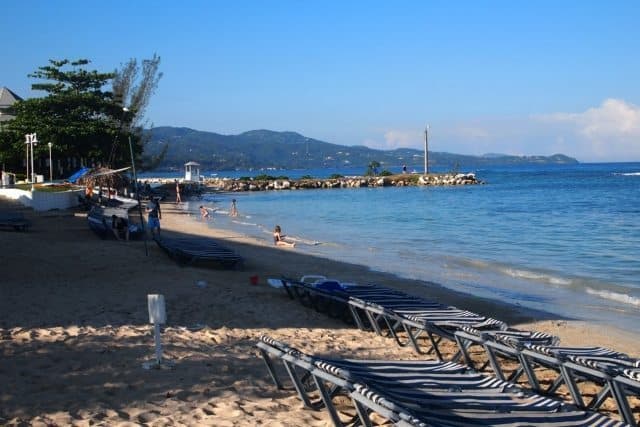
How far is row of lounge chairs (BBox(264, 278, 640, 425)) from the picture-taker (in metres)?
5.96

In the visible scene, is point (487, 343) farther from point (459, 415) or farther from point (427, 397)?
point (459, 415)

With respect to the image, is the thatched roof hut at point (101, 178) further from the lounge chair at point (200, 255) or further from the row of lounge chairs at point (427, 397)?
the row of lounge chairs at point (427, 397)

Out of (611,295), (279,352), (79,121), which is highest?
(79,121)

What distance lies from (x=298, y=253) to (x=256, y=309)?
9.65m

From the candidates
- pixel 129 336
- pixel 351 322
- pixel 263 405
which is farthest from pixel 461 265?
pixel 263 405

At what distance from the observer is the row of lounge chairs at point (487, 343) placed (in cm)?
596

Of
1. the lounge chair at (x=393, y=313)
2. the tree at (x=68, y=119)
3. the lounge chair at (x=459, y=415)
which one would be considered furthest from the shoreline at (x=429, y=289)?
the tree at (x=68, y=119)

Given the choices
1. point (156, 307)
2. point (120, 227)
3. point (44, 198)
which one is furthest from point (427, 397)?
point (44, 198)

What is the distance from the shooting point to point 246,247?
2077 centimetres

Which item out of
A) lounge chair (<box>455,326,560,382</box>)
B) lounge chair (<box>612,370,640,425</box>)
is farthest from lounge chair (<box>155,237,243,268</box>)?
lounge chair (<box>612,370,640,425</box>)

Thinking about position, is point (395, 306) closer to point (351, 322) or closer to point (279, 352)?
point (351, 322)

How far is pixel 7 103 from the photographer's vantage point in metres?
54.0

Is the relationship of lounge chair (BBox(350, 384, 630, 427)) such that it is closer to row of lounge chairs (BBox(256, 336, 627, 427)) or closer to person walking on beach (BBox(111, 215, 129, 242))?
row of lounge chairs (BBox(256, 336, 627, 427))

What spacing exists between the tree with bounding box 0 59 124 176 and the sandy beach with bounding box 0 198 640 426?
28947mm
